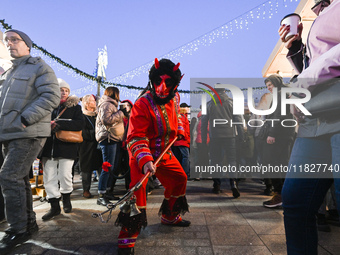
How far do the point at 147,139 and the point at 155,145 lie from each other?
0.60 ft

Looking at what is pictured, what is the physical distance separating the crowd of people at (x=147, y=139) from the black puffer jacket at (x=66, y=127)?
1 cm

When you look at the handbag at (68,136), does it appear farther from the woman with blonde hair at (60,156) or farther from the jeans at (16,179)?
the jeans at (16,179)

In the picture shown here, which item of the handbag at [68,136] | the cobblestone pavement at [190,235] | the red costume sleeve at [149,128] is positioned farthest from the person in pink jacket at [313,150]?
the handbag at [68,136]

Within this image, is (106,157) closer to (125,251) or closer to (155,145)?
(155,145)

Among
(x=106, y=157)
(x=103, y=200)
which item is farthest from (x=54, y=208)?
(x=106, y=157)

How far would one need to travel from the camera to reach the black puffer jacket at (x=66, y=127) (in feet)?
11.3

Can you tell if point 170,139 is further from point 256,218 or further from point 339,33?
point 339,33

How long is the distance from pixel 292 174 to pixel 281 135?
2845mm

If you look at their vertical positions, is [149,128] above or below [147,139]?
above

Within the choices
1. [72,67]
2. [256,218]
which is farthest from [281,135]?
[72,67]

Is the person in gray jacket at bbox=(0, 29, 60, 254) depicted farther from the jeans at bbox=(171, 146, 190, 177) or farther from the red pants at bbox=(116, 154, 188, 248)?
the jeans at bbox=(171, 146, 190, 177)

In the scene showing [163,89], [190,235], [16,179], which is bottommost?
[190,235]

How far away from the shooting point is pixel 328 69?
3.72 feet

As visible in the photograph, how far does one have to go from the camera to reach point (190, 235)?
102 inches
